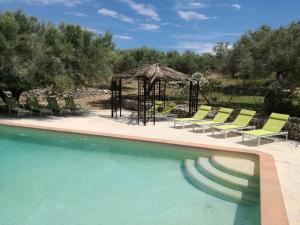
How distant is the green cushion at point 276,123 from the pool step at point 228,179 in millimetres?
3758

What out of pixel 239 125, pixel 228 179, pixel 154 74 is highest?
pixel 154 74

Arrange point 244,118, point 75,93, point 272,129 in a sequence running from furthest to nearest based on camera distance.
A: point 75,93 → point 244,118 → point 272,129

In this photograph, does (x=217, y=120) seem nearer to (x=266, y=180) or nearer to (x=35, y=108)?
(x=266, y=180)

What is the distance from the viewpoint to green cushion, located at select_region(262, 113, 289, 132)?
1205 centimetres

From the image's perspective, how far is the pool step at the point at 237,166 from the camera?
8497mm

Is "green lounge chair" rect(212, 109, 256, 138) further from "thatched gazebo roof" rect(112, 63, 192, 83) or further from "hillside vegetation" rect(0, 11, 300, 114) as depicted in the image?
"thatched gazebo roof" rect(112, 63, 192, 83)

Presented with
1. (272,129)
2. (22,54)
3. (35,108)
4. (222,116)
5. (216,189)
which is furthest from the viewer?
(35,108)

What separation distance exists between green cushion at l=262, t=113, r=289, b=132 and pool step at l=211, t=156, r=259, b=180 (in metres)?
2.87

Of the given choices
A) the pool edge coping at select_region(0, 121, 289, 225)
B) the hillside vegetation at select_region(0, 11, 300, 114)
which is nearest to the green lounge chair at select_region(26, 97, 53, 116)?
the hillside vegetation at select_region(0, 11, 300, 114)

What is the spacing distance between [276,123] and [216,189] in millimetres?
5416

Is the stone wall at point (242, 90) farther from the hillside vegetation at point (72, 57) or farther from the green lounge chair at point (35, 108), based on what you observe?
the green lounge chair at point (35, 108)

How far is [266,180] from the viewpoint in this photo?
24.3ft

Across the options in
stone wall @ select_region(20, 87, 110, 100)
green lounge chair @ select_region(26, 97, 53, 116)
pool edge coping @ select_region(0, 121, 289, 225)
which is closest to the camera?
pool edge coping @ select_region(0, 121, 289, 225)

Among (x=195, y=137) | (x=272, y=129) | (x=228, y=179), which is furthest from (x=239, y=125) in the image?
(x=228, y=179)
